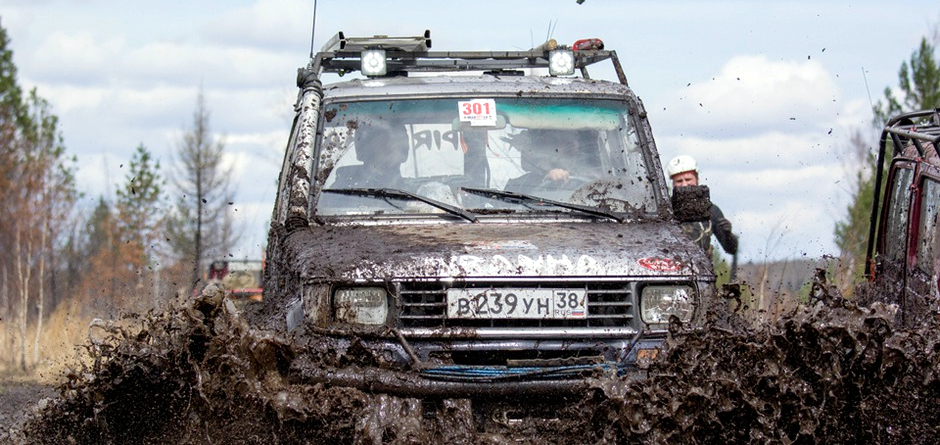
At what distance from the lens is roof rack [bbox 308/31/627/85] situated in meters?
8.25

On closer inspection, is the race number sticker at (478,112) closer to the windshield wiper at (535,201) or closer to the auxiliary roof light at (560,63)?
the windshield wiper at (535,201)

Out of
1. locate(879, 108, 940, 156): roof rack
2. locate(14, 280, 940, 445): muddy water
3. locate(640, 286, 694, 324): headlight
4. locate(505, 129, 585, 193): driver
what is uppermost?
locate(879, 108, 940, 156): roof rack

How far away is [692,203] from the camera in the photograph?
655 centimetres

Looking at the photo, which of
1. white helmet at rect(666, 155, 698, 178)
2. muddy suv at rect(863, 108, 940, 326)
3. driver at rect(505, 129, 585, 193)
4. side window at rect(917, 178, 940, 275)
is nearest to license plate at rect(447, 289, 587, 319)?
driver at rect(505, 129, 585, 193)

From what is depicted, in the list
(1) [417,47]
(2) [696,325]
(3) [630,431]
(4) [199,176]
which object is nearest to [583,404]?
(3) [630,431]

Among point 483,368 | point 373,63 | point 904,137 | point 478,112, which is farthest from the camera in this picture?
point 373,63

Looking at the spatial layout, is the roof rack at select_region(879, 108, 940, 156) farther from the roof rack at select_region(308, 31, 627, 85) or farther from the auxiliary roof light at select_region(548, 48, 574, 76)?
the auxiliary roof light at select_region(548, 48, 574, 76)

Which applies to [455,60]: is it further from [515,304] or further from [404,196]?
[515,304]

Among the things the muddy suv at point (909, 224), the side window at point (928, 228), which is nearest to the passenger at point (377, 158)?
the muddy suv at point (909, 224)

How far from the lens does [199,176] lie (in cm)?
3547

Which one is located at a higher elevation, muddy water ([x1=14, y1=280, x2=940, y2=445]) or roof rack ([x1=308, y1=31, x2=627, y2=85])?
roof rack ([x1=308, y1=31, x2=627, y2=85])

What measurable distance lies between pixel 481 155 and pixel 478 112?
32cm

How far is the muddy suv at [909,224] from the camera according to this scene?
7004mm

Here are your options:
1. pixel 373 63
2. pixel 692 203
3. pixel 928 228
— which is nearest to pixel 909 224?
pixel 928 228
